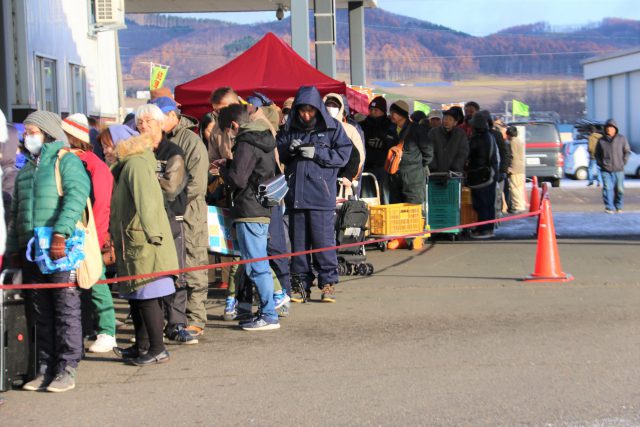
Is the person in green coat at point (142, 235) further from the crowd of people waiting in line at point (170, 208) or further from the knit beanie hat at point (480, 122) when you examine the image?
the knit beanie hat at point (480, 122)

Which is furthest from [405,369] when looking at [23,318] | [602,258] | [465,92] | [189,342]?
[465,92]

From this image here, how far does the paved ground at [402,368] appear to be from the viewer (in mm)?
6301

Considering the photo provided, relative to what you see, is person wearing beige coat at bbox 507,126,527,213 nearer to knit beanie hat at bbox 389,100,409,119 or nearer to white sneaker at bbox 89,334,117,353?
knit beanie hat at bbox 389,100,409,119

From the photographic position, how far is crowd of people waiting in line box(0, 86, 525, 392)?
23.1ft

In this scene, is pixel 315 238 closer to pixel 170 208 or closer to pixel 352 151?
pixel 352 151

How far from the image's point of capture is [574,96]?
195 m

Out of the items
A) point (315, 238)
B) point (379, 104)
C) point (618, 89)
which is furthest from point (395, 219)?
point (618, 89)

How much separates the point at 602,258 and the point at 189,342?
662 cm

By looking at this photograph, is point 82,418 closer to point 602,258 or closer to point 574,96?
point 602,258

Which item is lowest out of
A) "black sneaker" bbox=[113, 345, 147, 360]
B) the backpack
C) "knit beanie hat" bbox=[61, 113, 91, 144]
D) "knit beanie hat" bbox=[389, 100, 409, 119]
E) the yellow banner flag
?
"black sneaker" bbox=[113, 345, 147, 360]

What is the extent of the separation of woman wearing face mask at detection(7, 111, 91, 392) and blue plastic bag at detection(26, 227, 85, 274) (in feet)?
0.17

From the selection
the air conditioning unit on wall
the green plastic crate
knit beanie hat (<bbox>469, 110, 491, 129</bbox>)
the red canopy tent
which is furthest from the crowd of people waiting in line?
the air conditioning unit on wall

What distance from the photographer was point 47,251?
6918 mm

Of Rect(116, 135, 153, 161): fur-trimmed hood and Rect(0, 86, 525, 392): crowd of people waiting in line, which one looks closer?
Rect(0, 86, 525, 392): crowd of people waiting in line
